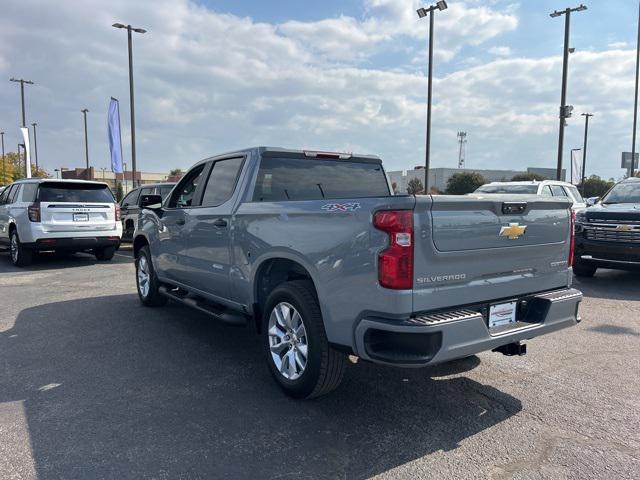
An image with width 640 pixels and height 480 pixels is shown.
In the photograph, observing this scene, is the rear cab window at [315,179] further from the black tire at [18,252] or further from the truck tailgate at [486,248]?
the black tire at [18,252]

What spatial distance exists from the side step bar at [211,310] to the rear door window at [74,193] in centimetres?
586

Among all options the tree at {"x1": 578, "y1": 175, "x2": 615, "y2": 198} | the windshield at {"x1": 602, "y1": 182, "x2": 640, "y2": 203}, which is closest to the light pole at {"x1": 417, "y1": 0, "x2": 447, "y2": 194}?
the windshield at {"x1": 602, "y1": 182, "x2": 640, "y2": 203}

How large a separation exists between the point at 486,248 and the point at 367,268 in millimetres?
866

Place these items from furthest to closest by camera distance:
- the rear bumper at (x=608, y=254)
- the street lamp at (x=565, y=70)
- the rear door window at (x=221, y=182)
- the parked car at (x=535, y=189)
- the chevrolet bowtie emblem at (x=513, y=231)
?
the street lamp at (x=565, y=70) < the parked car at (x=535, y=189) < the rear bumper at (x=608, y=254) < the rear door window at (x=221, y=182) < the chevrolet bowtie emblem at (x=513, y=231)

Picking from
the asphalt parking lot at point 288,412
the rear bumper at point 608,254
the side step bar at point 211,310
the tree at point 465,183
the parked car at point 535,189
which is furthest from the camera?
the tree at point 465,183

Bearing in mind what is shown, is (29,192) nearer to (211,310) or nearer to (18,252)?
(18,252)

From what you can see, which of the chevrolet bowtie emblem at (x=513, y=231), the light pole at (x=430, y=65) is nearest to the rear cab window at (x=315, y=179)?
the chevrolet bowtie emblem at (x=513, y=231)

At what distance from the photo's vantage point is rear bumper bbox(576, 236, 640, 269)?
8531 mm

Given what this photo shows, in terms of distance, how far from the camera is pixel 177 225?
5.93 meters

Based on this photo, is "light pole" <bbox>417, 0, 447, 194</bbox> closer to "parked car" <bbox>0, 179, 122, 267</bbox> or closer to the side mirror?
"parked car" <bbox>0, 179, 122, 267</bbox>

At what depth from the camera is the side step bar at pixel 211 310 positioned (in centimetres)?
472

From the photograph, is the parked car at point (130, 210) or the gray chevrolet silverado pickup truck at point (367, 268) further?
the parked car at point (130, 210)

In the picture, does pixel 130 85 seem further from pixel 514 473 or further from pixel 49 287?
pixel 514 473

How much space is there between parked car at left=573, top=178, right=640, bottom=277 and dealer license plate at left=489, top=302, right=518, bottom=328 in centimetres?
607
